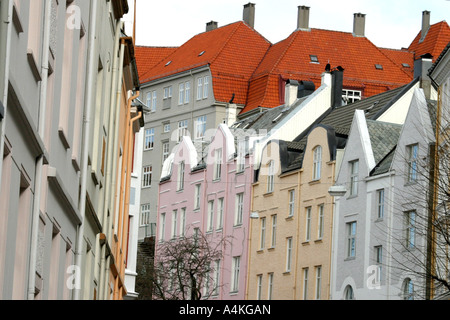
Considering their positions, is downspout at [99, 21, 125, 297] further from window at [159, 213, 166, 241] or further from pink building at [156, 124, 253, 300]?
window at [159, 213, 166, 241]

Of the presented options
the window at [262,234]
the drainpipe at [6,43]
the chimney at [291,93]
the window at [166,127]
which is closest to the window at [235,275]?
the window at [262,234]

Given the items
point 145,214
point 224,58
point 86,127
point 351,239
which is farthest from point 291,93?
point 86,127

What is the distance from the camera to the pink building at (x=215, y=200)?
69.1 meters

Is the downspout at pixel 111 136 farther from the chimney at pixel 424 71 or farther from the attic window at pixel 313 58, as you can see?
the attic window at pixel 313 58

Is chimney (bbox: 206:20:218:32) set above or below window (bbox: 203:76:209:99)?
above

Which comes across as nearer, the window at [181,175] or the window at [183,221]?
the window at [183,221]

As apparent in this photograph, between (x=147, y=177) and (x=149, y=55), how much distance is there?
14736 millimetres

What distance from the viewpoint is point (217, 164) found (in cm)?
7419

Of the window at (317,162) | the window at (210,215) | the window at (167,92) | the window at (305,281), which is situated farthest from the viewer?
the window at (167,92)

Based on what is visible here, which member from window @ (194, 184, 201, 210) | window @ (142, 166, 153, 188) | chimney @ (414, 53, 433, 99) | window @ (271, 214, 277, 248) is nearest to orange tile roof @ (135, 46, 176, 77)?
window @ (142, 166, 153, 188)

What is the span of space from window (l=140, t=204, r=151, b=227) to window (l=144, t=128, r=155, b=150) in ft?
21.2

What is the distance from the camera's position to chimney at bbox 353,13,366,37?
97.6 metres

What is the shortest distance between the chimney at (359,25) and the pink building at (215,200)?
21.9 m
